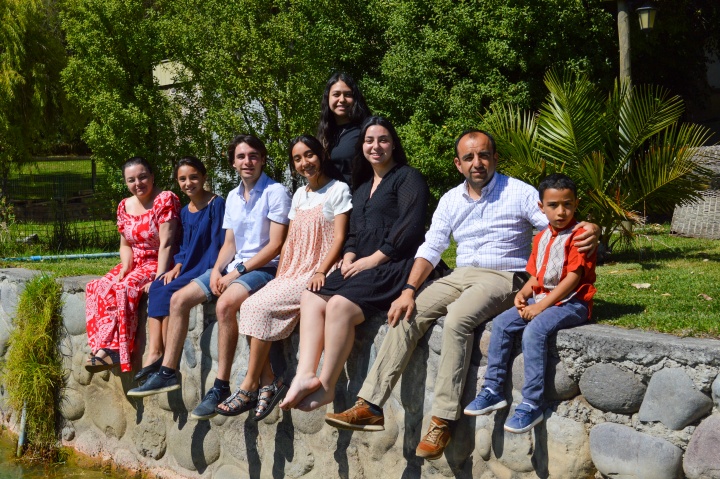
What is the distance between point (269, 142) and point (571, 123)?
19.2 ft

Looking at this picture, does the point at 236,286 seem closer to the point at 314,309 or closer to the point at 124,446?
the point at 314,309

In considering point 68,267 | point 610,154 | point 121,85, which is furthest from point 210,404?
point 121,85

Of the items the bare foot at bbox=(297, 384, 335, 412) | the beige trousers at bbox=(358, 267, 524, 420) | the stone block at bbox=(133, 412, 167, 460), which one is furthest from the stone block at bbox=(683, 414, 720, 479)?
the stone block at bbox=(133, 412, 167, 460)

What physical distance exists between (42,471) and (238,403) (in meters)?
2.43

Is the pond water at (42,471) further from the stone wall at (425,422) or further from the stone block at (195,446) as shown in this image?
the stone block at (195,446)

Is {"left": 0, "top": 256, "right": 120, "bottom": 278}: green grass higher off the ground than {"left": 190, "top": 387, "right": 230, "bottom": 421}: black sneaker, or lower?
higher

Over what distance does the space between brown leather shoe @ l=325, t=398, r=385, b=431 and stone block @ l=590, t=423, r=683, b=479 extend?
116cm

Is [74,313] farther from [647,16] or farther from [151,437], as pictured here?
[647,16]

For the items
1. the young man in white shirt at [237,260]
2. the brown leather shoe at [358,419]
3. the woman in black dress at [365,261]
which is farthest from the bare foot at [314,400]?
the young man in white shirt at [237,260]

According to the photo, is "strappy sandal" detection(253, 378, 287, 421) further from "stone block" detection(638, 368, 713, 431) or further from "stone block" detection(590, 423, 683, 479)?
"stone block" detection(638, 368, 713, 431)

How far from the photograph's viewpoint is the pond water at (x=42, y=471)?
6.64 meters

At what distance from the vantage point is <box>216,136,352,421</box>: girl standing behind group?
5.27 meters

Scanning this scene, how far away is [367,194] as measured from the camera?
5.43 m

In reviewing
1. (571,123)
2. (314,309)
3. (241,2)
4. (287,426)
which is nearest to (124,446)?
(287,426)
